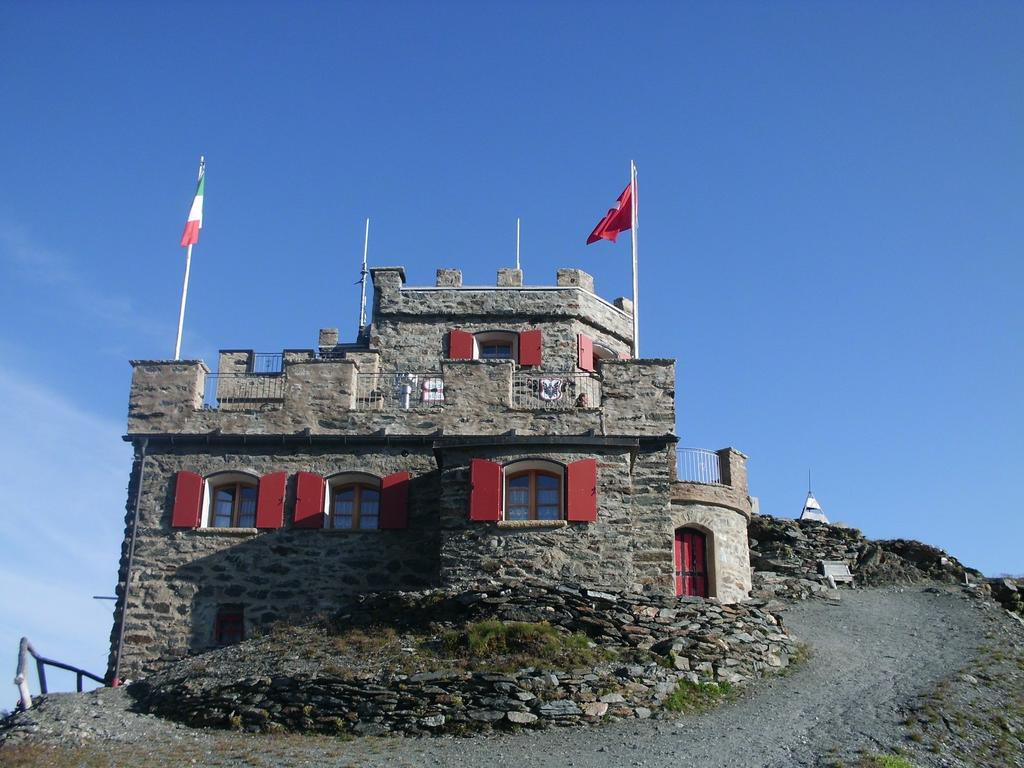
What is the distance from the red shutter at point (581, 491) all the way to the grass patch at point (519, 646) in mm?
3039

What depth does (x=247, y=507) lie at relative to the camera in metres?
30.3

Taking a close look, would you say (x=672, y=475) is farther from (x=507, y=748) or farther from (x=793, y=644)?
(x=507, y=748)

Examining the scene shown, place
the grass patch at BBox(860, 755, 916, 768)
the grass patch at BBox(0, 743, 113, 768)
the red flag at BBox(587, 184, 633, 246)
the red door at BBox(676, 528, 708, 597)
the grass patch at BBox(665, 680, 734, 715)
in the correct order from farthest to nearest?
the red flag at BBox(587, 184, 633, 246) → the red door at BBox(676, 528, 708, 597) → the grass patch at BBox(665, 680, 734, 715) → the grass patch at BBox(0, 743, 113, 768) → the grass patch at BBox(860, 755, 916, 768)

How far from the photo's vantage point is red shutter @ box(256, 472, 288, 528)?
2967 centimetres

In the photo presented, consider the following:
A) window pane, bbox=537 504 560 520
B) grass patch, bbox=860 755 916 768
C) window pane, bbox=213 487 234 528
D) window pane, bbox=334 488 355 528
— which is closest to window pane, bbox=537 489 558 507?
window pane, bbox=537 504 560 520

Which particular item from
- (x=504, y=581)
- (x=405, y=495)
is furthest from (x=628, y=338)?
(x=504, y=581)

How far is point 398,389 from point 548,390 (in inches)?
156

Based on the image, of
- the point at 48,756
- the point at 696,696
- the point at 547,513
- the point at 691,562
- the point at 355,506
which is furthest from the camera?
the point at 691,562

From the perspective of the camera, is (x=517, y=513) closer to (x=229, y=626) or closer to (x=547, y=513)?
(x=547, y=513)

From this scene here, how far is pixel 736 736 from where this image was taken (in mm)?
21641

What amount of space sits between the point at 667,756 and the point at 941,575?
62.2 feet

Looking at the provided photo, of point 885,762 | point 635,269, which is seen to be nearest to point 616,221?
point 635,269

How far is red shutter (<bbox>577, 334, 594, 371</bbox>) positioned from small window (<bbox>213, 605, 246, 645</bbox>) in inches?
490

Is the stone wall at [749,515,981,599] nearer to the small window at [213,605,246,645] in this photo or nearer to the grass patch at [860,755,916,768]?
the grass patch at [860,755,916,768]
